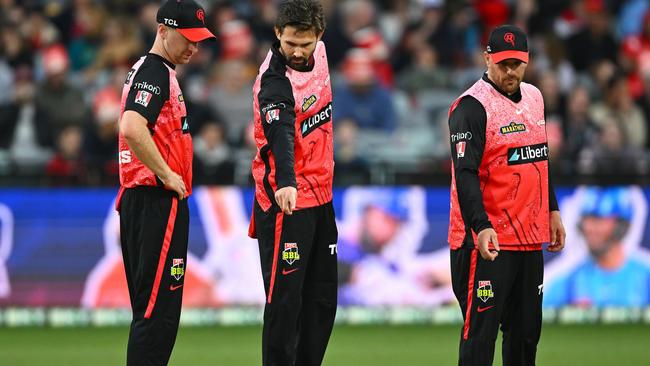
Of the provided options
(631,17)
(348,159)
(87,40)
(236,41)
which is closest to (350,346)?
(348,159)

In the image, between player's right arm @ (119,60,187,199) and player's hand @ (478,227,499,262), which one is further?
player's right arm @ (119,60,187,199)

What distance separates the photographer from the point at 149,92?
26.2ft

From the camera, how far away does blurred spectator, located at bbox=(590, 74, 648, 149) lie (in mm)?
16344

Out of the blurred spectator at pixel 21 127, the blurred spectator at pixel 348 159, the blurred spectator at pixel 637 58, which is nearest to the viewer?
the blurred spectator at pixel 348 159

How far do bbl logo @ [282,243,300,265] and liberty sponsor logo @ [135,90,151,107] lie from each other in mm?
1267

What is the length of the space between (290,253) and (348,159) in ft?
20.8

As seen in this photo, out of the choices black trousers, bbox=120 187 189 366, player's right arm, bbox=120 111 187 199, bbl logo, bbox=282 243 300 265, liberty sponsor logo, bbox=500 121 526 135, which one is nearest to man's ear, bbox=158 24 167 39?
player's right arm, bbox=120 111 187 199

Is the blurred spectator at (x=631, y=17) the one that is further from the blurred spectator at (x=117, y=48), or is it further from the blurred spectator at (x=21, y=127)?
the blurred spectator at (x=21, y=127)

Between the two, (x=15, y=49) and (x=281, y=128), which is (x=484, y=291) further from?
(x=15, y=49)

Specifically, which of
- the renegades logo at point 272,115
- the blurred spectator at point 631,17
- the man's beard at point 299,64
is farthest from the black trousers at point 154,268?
the blurred spectator at point 631,17

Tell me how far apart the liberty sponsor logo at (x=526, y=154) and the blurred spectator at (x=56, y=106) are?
27.7 ft

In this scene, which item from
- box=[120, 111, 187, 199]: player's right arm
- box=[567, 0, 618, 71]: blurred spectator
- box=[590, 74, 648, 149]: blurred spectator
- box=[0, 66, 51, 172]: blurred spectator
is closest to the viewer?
box=[120, 111, 187, 199]: player's right arm

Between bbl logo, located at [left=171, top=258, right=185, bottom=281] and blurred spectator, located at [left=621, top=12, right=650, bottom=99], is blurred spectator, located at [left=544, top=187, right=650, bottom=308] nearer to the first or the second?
blurred spectator, located at [left=621, top=12, right=650, bottom=99]

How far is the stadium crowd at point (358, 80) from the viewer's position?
1459 cm
